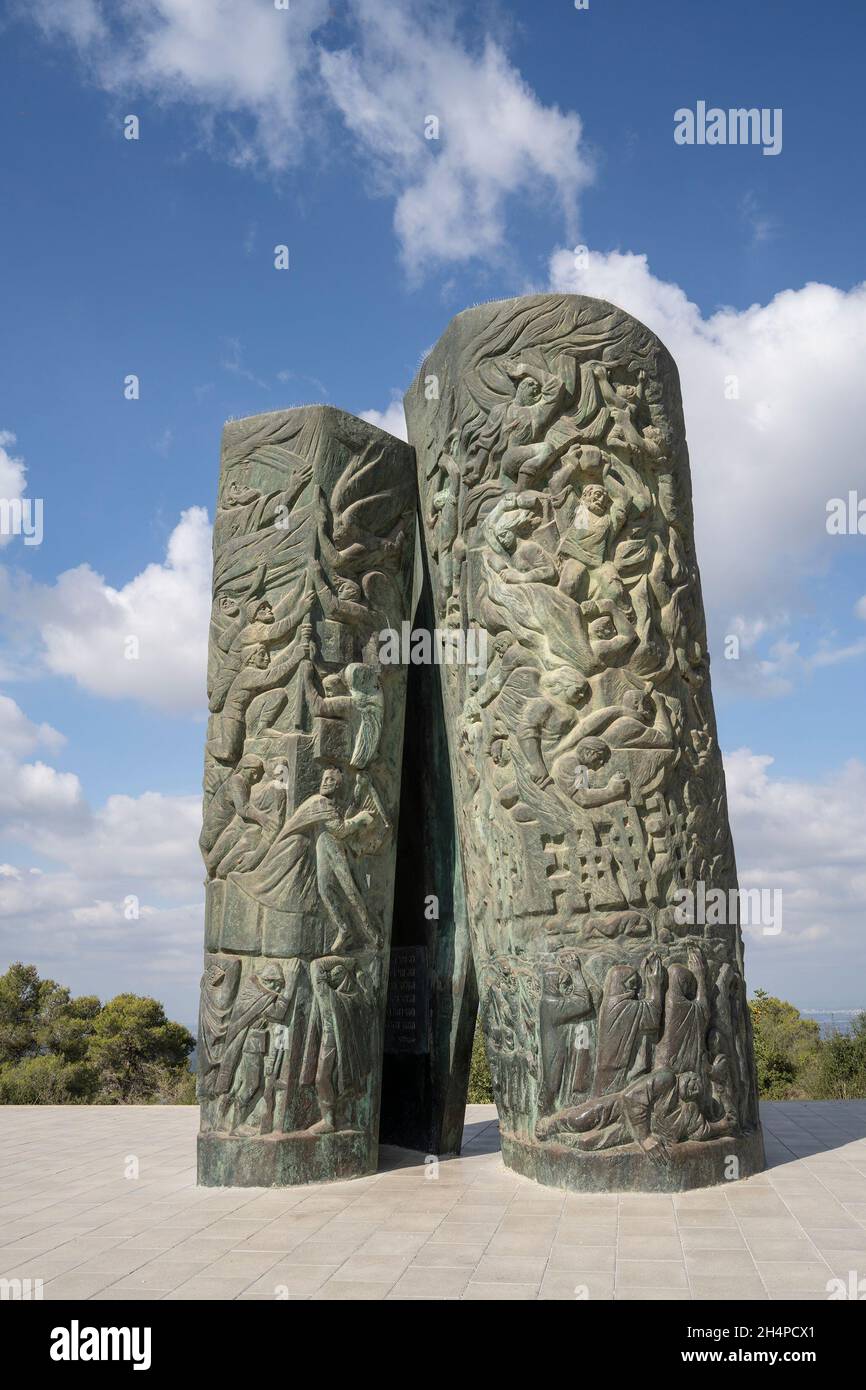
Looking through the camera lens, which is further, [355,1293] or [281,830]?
[281,830]

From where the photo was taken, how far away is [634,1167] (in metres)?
6.79

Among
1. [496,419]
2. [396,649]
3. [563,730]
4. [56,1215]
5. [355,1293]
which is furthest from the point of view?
[396,649]

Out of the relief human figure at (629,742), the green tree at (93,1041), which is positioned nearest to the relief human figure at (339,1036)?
the relief human figure at (629,742)

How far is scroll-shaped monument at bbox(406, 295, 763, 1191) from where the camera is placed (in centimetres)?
696

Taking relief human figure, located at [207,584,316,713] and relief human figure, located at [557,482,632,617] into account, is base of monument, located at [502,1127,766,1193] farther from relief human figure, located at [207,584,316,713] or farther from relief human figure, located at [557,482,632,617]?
relief human figure, located at [207,584,316,713]

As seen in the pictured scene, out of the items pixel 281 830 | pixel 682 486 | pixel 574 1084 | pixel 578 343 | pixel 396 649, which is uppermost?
pixel 578 343

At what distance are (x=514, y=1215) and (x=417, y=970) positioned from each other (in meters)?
2.55

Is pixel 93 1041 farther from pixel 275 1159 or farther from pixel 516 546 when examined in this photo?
pixel 516 546

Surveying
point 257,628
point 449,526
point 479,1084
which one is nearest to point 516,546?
point 449,526

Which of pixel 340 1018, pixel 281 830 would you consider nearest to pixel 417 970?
pixel 340 1018

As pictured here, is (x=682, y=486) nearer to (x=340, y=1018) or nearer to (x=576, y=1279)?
(x=340, y=1018)

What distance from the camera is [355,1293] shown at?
4902mm

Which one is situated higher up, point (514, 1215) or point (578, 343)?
point (578, 343)

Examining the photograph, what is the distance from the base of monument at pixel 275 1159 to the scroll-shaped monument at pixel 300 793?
11 millimetres
